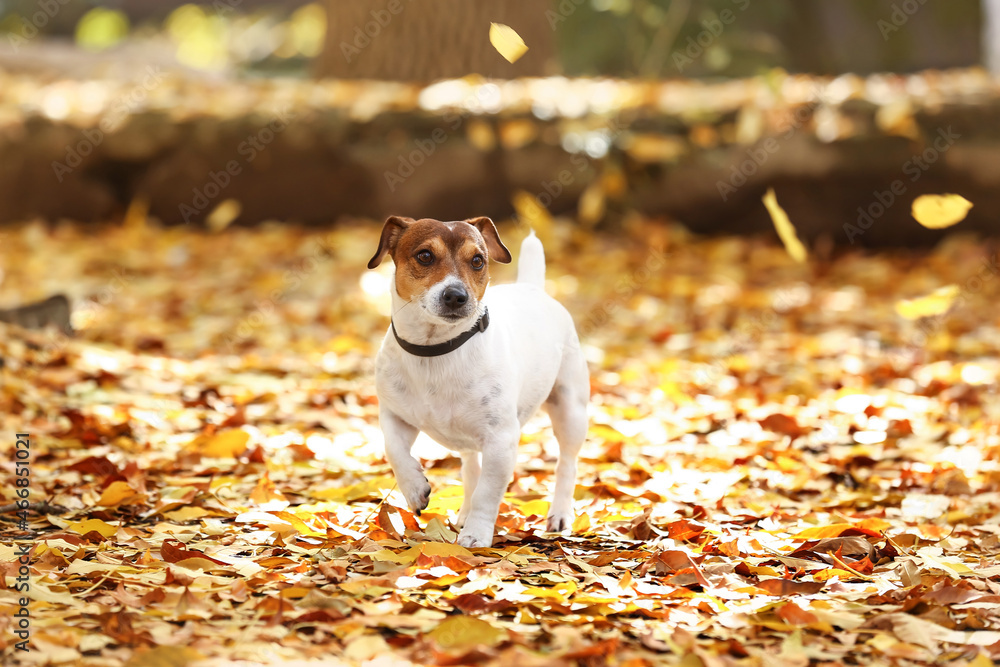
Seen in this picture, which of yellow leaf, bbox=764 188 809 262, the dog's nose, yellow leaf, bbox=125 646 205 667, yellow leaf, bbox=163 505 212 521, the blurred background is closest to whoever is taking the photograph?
yellow leaf, bbox=125 646 205 667

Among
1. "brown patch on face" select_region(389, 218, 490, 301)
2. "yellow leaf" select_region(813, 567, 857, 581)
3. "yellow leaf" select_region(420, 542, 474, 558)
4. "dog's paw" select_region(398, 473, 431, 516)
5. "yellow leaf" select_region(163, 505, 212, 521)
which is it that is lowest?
"yellow leaf" select_region(163, 505, 212, 521)

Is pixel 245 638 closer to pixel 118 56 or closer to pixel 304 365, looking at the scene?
pixel 304 365

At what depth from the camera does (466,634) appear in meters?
2.43

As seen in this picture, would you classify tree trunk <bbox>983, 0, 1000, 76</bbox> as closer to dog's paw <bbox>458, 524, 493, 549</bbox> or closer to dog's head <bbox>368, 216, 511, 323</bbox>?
dog's head <bbox>368, 216, 511, 323</bbox>

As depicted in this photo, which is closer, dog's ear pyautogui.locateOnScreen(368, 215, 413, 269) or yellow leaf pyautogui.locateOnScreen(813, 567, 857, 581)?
yellow leaf pyautogui.locateOnScreen(813, 567, 857, 581)

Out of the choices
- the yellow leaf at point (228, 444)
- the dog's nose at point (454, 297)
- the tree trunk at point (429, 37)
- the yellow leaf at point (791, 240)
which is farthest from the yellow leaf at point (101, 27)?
the dog's nose at point (454, 297)

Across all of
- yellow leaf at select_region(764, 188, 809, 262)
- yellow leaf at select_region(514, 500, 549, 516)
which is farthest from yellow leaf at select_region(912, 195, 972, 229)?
yellow leaf at select_region(764, 188, 809, 262)

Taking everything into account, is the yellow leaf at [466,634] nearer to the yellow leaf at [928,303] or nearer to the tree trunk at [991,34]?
the yellow leaf at [928,303]

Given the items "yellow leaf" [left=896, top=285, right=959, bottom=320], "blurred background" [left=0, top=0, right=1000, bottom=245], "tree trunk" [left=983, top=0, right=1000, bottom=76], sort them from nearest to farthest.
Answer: "yellow leaf" [left=896, top=285, right=959, bottom=320] < "blurred background" [left=0, top=0, right=1000, bottom=245] < "tree trunk" [left=983, top=0, right=1000, bottom=76]

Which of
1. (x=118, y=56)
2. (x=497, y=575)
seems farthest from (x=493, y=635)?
(x=118, y=56)

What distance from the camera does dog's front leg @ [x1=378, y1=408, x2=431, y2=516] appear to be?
311 centimetres

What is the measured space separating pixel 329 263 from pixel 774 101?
398 centimetres

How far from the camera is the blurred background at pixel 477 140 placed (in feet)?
27.5

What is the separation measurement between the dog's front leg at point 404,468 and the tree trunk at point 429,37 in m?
6.89
